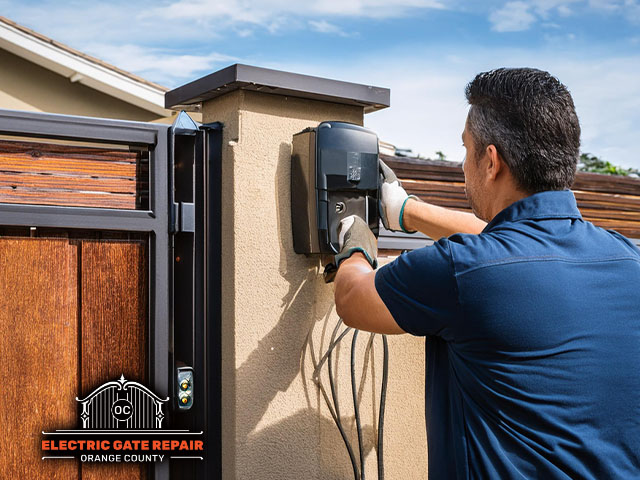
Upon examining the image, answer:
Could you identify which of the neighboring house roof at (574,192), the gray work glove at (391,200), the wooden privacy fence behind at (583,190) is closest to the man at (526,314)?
the gray work glove at (391,200)

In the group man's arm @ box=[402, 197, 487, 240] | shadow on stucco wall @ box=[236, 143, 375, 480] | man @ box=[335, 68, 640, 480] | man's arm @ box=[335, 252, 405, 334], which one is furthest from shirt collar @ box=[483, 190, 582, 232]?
shadow on stucco wall @ box=[236, 143, 375, 480]

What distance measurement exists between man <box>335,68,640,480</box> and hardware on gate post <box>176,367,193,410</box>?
0.72m

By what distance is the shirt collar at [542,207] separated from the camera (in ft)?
5.38

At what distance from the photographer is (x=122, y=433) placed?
2146 millimetres

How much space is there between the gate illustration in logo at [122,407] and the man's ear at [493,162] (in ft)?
3.87

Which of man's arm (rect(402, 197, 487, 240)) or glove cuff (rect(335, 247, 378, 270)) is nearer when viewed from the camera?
glove cuff (rect(335, 247, 378, 270))

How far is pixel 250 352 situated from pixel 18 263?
709mm

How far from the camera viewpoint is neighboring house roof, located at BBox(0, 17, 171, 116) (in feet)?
24.4

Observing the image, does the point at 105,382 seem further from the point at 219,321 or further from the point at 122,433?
the point at 219,321

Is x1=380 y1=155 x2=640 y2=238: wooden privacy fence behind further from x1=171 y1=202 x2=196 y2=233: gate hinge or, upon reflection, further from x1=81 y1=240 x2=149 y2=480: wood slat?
x1=81 y1=240 x2=149 y2=480: wood slat

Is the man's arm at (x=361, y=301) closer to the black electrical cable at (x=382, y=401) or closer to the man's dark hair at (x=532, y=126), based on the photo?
the man's dark hair at (x=532, y=126)

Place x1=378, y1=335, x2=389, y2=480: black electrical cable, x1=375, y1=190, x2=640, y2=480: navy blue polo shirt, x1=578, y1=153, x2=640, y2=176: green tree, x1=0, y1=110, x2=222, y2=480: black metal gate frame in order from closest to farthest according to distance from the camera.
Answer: x1=375, y1=190, x2=640, y2=480: navy blue polo shirt < x1=0, y1=110, x2=222, y2=480: black metal gate frame < x1=378, y1=335, x2=389, y2=480: black electrical cable < x1=578, y1=153, x2=640, y2=176: green tree

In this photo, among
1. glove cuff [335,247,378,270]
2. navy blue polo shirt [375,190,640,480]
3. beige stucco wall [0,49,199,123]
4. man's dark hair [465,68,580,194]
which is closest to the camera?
navy blue polo shirt [375,190,640,480]

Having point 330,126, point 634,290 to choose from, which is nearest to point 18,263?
point 330,126
